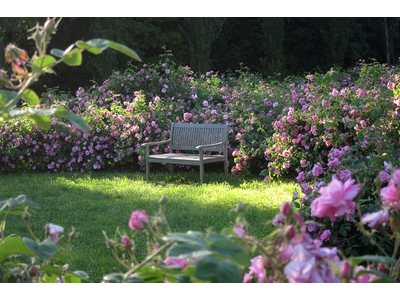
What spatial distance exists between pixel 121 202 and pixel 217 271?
3.78 meters

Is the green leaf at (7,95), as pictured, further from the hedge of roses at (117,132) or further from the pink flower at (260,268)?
the hedge of roses at (117,132)

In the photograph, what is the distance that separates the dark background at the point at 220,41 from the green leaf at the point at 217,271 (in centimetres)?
1103

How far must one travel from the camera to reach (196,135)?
579 centimetres

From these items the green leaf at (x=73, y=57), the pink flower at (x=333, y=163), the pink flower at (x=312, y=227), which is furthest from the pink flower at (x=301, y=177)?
the green leaf at (x=73, y=57)

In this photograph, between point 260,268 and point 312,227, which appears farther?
point 312,227

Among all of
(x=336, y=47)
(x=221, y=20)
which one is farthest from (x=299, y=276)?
(x=336, y=47)

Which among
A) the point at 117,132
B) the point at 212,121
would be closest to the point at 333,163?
the point at 212,121

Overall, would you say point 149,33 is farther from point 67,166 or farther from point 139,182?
point 139,182

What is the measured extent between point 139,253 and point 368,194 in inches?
61.9

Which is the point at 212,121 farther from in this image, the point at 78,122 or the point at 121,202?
the point at 78,122

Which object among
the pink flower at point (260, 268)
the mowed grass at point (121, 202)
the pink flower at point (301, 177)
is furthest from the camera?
the mowed grass at point (121, 202)

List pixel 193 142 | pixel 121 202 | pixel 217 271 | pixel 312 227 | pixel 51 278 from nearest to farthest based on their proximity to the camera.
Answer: pixel 217 271 → pixel 51 278 → pixel 312 227 → pixel 121 202 → pixel 193 142

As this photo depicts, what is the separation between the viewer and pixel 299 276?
0.51m

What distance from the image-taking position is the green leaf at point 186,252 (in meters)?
0.54
